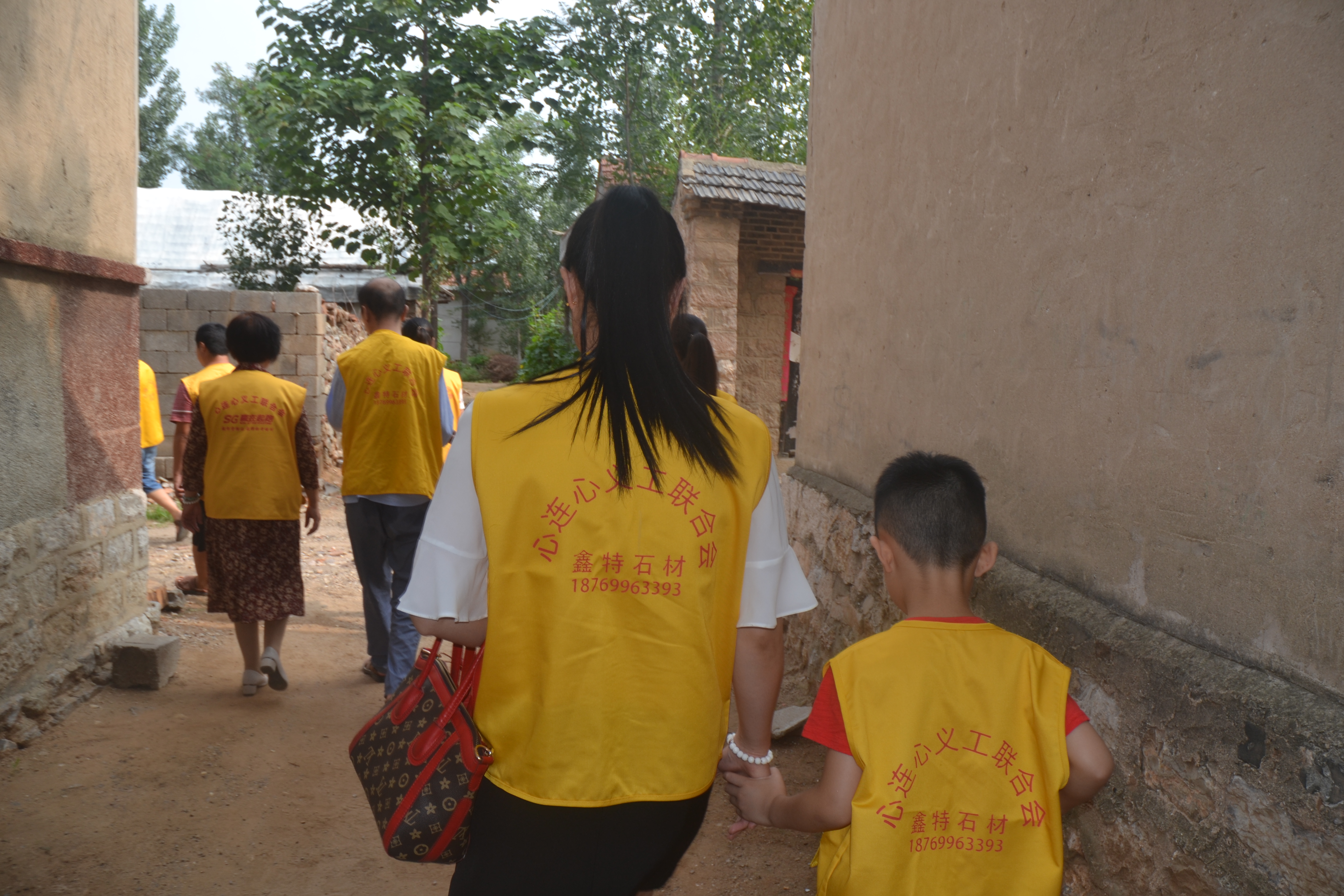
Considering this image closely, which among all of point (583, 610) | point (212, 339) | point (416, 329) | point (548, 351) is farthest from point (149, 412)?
point (548, 351)

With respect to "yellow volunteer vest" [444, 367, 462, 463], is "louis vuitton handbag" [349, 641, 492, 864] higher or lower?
lower

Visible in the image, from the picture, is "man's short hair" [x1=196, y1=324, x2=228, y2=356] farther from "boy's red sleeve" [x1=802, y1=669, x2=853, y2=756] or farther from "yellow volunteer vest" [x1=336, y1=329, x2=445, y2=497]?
"boy's red sleeve" [x1=802, y1=669, x2=853, y2=756]

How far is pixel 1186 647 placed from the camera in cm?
181

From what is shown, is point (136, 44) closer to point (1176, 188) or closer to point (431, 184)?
point (1176, 188)

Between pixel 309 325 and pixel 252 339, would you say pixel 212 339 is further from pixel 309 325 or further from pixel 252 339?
pixel 309 325

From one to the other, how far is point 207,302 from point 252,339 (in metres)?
6.60

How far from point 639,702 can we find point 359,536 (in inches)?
129

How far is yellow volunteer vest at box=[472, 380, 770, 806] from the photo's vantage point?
1.42 m

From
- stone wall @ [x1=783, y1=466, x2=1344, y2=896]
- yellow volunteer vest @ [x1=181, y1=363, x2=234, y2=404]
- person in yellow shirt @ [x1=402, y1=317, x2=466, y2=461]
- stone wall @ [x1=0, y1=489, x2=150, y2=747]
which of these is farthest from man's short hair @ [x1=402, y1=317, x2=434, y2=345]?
stone wall @ [x1=783, y1=466, x2=1344, y2=896]

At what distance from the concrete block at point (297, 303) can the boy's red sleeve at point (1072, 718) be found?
10195 mm

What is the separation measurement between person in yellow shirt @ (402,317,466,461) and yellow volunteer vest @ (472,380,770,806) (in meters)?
2.83

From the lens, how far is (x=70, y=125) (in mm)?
3967

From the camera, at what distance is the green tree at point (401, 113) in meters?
11.0

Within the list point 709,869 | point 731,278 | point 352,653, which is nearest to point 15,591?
point 352,653
